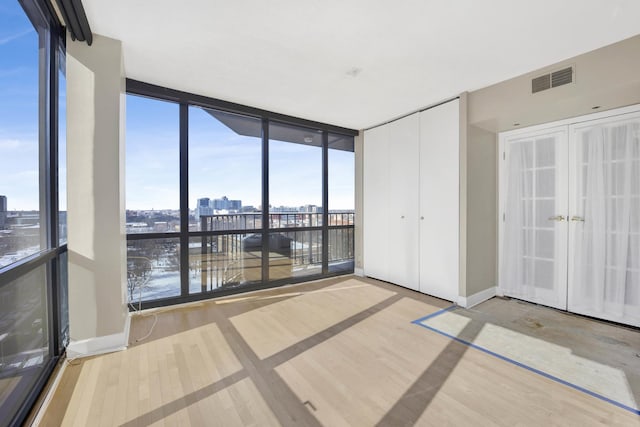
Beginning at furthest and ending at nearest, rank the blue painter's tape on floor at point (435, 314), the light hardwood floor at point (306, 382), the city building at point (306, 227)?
the blue painter's tape on floor at point (435, 314) < the city building at point (306, 227) < the light hardwood floor at point (306, 382)

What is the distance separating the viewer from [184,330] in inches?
110

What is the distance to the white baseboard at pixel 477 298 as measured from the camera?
340 cm

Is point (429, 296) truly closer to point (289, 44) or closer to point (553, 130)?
point (553, 130)

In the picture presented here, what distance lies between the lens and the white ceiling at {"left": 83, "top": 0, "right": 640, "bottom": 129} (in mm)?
1985

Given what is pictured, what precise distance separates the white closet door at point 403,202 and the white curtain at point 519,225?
1164mm

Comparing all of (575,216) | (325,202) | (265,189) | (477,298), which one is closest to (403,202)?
(325,202)

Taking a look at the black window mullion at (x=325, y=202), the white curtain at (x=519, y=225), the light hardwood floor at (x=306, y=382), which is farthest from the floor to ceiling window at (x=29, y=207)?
the white curtain at (x=519, y=225)

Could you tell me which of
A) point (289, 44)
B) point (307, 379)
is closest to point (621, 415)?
point (307, 379)

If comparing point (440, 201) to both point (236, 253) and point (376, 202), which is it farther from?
point (236, 253)

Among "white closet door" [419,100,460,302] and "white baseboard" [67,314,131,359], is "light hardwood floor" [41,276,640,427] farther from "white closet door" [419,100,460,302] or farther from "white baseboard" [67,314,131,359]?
"white closet door" [419,100,460,302]

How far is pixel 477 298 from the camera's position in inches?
140

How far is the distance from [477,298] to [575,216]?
1442 mm

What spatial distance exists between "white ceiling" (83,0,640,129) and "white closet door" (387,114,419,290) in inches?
32.3

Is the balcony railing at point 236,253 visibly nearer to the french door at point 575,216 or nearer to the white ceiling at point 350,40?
the white ceiling at point 350,40
